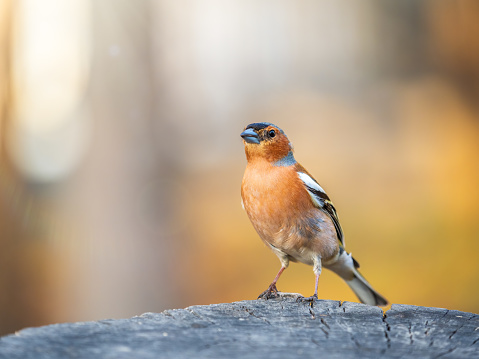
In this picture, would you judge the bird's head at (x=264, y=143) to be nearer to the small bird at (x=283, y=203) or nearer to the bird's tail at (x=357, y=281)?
the small bird at (x=283, y=203)

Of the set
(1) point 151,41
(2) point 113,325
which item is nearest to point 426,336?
(2) point 113,325

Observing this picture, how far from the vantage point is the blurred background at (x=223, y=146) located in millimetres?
6684

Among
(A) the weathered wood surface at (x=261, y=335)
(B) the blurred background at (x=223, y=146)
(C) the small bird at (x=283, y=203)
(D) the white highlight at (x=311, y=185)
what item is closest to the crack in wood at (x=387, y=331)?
(A) the weathered wood surface at (x=261, y=335)

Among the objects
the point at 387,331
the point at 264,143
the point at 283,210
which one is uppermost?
the point at 264,143

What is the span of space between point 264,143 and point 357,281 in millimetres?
1508

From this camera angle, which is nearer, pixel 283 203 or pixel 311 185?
pixel 283 203

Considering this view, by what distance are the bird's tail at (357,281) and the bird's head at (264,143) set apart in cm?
108

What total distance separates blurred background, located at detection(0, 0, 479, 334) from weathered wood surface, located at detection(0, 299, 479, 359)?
415 centimetres

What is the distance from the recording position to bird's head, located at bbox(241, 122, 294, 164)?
3.36 metres

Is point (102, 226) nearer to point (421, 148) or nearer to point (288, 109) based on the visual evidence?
point (288, 109)

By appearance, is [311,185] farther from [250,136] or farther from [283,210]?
[250,136]

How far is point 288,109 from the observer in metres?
7.03

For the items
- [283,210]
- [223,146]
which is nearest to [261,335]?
[283,210]

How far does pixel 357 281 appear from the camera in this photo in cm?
414
